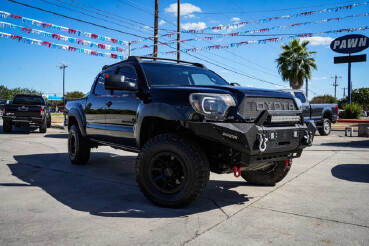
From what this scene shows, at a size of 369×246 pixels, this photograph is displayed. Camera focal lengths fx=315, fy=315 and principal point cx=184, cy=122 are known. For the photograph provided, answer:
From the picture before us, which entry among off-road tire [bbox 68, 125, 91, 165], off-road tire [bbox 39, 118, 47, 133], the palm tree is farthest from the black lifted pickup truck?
the palm tree

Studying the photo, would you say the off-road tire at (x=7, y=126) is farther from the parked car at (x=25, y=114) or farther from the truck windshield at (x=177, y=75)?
the truck windshield at (x=177, y=75)

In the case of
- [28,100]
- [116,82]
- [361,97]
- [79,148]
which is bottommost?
[79,148]

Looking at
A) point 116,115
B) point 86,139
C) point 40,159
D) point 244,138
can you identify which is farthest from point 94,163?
point 244,138

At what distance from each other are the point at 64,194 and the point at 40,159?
11.0ft

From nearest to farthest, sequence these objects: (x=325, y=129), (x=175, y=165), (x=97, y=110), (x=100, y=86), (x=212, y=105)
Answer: (x=212, y=105) → (x=175, y=165) → (x=97, y=110) → (x=100, y=86) → (x=325, y=129)

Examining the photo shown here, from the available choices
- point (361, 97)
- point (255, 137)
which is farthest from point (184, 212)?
point (361, 97)

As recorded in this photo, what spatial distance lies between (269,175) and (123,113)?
2319mm

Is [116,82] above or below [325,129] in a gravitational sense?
above

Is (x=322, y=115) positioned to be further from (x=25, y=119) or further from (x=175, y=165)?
(x=25, y=119)

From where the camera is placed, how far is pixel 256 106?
137 inches

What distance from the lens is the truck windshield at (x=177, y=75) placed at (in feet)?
14.4

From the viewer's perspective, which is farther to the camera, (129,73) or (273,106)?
(129,73)

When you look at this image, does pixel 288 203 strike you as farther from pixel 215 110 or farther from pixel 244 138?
pixel 215 110

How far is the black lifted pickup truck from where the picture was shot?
129 inches
